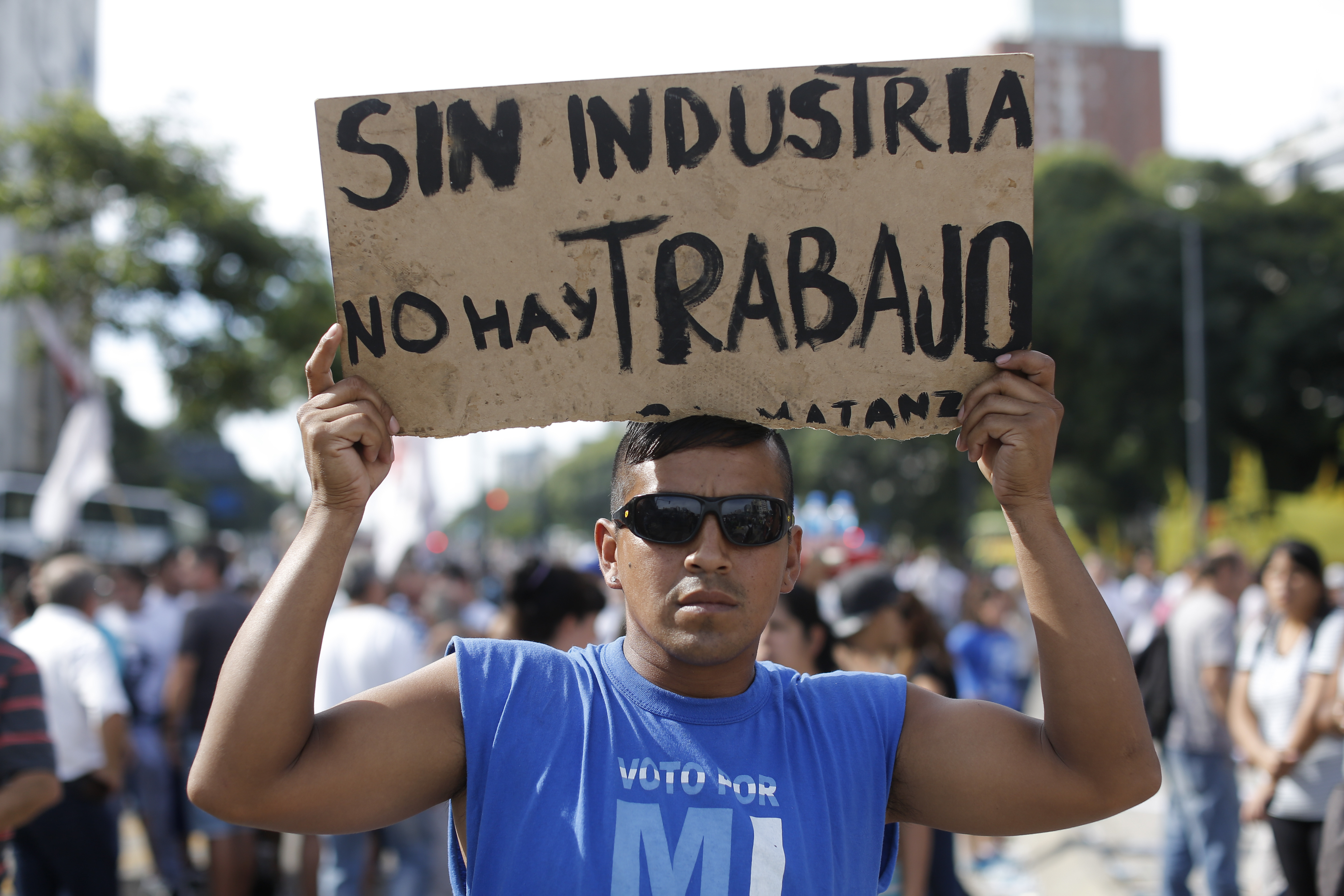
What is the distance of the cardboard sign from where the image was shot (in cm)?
196

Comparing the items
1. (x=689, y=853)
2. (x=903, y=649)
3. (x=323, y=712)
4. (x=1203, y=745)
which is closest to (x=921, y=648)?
(x=903, y=649)

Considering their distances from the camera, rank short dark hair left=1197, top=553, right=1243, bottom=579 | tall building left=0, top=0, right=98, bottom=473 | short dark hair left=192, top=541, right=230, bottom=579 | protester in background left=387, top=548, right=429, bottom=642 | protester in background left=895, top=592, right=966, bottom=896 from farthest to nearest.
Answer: tall building left=0, top=0, right=98, bottom=473
protester in background left=387, top=548, right=429, bottom=642
short dark hair left=192, top=541, right=230, bottom=579
short dark hair left=1197, top=553, right=1243, bottom=579
protester in background left=895, top=592, right=966, bottom=896

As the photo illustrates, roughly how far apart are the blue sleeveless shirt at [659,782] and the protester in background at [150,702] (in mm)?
5094

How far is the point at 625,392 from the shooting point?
2039mm

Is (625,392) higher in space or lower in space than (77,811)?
higher

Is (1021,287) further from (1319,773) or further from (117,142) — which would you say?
(117,142)

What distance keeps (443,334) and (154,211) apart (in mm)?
15867

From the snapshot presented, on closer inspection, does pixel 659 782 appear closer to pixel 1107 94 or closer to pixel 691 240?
pixel 691 240

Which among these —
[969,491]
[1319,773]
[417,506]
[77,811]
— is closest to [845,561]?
[417,506]

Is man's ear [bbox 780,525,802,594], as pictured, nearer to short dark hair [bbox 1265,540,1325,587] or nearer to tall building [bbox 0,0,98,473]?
short dark hair [bbox 1265,540,1325,587]

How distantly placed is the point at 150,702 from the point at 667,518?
22.2 ft

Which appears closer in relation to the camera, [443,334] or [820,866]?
[820,866]

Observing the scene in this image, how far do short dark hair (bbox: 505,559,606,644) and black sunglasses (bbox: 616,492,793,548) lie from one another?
9.69 ft

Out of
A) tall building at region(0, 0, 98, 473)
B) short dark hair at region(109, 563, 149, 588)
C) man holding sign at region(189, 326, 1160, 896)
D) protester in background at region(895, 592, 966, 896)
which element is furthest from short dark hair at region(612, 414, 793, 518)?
tall building at region(0, 0, 98, 473)
